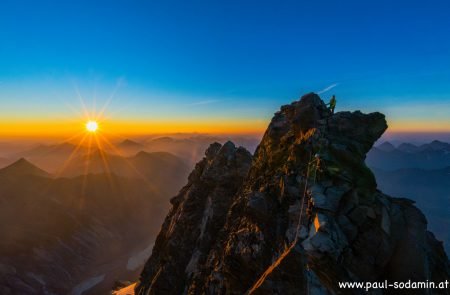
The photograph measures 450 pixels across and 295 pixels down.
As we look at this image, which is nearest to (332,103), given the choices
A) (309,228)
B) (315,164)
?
(315,164)

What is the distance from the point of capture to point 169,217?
75312mm

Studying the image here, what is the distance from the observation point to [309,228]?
91.5ft

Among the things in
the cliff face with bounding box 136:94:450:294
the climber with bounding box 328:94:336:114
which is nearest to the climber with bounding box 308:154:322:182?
the cliff face with bounding box 136:94:450:294

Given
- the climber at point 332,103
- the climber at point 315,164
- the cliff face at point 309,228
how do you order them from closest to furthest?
the cliff face at point 309,228, the climber at point 315,164, the climber at point 332,103

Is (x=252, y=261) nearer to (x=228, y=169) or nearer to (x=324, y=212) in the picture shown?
(x=324, y=212)

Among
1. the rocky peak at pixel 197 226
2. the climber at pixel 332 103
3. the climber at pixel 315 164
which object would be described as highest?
the climber at pixel 332 103

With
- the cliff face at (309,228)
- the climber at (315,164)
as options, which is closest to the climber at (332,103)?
the cliff face at (309,228)

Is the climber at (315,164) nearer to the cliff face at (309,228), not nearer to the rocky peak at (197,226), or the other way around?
the cliff face at (309,228)

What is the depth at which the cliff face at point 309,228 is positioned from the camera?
A: 84.8 feet

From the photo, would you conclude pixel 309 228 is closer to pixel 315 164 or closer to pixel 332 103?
pixel 315 164

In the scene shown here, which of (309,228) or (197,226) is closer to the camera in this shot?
(309,228)

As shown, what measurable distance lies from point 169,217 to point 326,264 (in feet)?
184

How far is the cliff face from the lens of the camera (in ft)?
84.8

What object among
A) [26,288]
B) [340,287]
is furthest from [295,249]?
[26,288]
